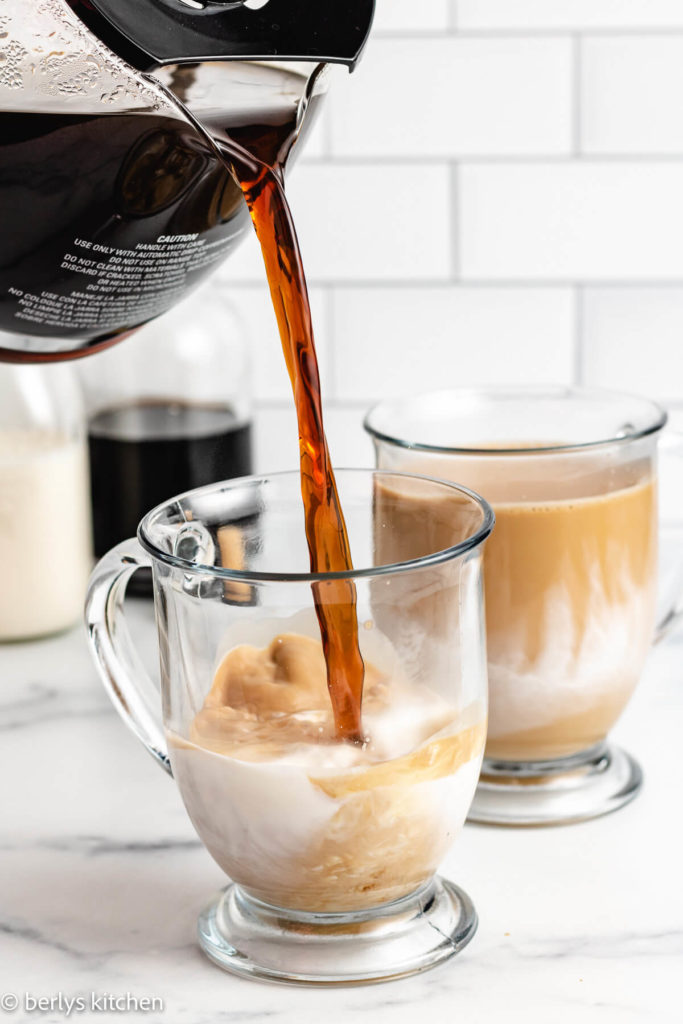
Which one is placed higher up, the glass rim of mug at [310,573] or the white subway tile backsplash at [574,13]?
the white subway tile backsplash at [574,13]

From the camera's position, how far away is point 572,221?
107 centimetres

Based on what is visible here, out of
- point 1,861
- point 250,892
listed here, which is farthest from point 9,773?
point 250,892

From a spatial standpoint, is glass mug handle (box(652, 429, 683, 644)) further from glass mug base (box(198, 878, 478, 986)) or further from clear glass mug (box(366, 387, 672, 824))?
glass mug base (box(198, 878, 478, 986))

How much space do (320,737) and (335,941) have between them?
9 centimetres

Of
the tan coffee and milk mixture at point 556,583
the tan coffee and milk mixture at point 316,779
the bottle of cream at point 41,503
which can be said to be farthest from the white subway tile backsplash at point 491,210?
the tan coffee and milk mixture at point 316,779

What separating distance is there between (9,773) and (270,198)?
0.36m

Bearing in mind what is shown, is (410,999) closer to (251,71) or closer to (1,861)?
(1,861)

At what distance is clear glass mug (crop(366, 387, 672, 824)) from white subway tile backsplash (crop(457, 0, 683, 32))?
0.46 metres

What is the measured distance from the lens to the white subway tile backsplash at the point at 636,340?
1087 millimetres

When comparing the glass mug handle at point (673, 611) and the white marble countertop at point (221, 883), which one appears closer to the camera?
the white marble countertop at point (221, 883)

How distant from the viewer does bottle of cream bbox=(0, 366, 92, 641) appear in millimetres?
918

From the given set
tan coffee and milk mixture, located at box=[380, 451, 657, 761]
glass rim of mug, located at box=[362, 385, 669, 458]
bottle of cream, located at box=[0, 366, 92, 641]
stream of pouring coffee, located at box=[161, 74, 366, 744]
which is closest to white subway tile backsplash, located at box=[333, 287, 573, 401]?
bottle of cream, located at box=[0, 366, 92, 641]

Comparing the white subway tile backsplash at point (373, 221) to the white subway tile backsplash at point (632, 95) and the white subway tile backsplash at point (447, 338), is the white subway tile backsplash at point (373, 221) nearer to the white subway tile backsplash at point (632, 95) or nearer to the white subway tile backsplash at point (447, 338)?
the white subway tile backsplash at point (447, 338)

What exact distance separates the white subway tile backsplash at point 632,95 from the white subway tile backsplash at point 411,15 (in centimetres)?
11
